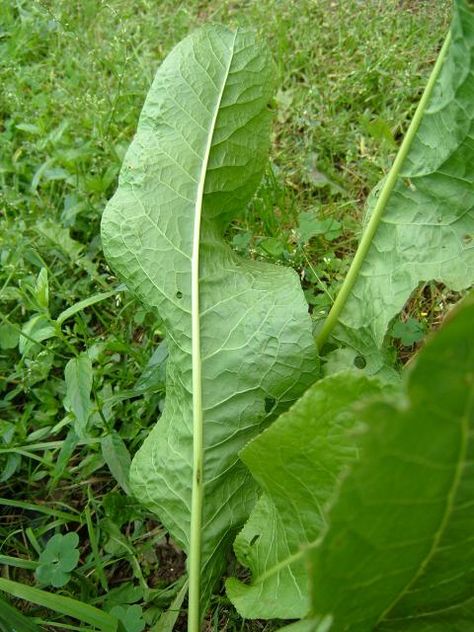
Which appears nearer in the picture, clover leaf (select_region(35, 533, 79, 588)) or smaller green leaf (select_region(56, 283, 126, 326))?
clover leaf (select_region(35, 533, 79, 588))

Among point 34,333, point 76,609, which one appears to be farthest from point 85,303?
point 76,609

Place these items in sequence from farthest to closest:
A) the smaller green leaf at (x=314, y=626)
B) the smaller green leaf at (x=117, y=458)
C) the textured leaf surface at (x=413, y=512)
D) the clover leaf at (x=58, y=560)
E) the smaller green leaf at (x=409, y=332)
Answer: the smaller green leaf at (x=409, y=332) < the smaller green leaf at (x=117, y=458) < the clover leaf at (x=58, y=560) < the smaller green leaf at (x=314, y=626) < the textured leaf surface at (x=413, y=512)

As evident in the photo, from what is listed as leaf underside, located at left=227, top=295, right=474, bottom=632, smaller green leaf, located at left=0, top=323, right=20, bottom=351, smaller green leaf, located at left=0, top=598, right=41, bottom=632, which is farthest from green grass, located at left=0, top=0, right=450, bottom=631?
leaf underside, located at left=227, top=295, right=474, bottom=632

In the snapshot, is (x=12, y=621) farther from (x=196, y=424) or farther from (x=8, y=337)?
(x=8, y=337)

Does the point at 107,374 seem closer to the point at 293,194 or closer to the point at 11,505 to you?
the point at 11,505

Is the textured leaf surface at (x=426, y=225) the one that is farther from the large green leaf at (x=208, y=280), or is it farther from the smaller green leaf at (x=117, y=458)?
the smaller green leaf at (x=117, y=458)

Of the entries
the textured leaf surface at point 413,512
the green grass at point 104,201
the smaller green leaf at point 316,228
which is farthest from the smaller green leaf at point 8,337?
the textured leaf surface at point 413,512

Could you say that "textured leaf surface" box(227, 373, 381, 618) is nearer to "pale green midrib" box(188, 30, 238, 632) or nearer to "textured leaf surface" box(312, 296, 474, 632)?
"pale green midrib" box(188, 30, 238, 632)
